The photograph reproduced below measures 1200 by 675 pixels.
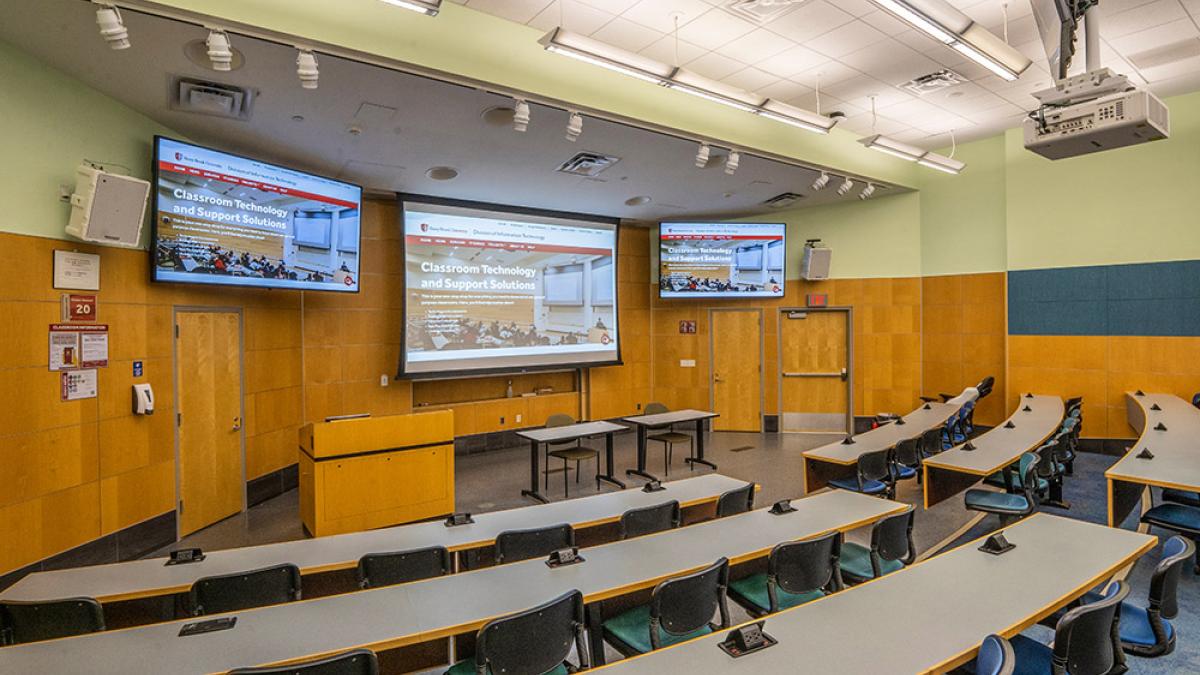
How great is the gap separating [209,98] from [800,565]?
527cm

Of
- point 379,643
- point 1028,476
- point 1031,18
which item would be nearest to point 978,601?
point 379,643

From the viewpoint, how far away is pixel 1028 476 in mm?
4418

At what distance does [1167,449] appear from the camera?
4.51 metres

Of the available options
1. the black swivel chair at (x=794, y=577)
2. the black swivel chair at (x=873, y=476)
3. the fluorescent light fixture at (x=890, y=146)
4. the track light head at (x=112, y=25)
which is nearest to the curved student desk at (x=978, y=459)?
the black swivel chair at (x=873, y=476)

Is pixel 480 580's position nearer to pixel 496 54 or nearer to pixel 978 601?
pixel 978 601

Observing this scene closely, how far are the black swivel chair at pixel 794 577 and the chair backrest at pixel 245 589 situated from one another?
2.25m

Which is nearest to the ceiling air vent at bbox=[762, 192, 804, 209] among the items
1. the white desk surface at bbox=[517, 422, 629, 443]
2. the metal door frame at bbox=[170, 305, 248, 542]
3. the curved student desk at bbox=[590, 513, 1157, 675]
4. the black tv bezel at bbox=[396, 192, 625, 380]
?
the black tv bezel at bbox=[396, 192, 625, 380]

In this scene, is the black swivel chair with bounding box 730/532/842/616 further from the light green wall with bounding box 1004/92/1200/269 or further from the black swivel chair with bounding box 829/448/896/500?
the light green wall with bounding box 1004/92/1200/269

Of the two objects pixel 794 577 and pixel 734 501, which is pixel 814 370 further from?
pixel 794 577

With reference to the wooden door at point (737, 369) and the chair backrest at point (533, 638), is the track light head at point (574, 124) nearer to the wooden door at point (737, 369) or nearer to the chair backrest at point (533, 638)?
the chair backrest at point (533, 638)

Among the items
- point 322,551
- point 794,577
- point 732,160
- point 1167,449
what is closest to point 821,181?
point 732,160

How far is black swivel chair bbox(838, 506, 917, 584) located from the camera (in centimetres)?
315

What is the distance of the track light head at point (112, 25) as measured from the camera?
3152mm

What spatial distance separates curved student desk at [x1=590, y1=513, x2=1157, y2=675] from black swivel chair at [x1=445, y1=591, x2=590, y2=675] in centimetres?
41
